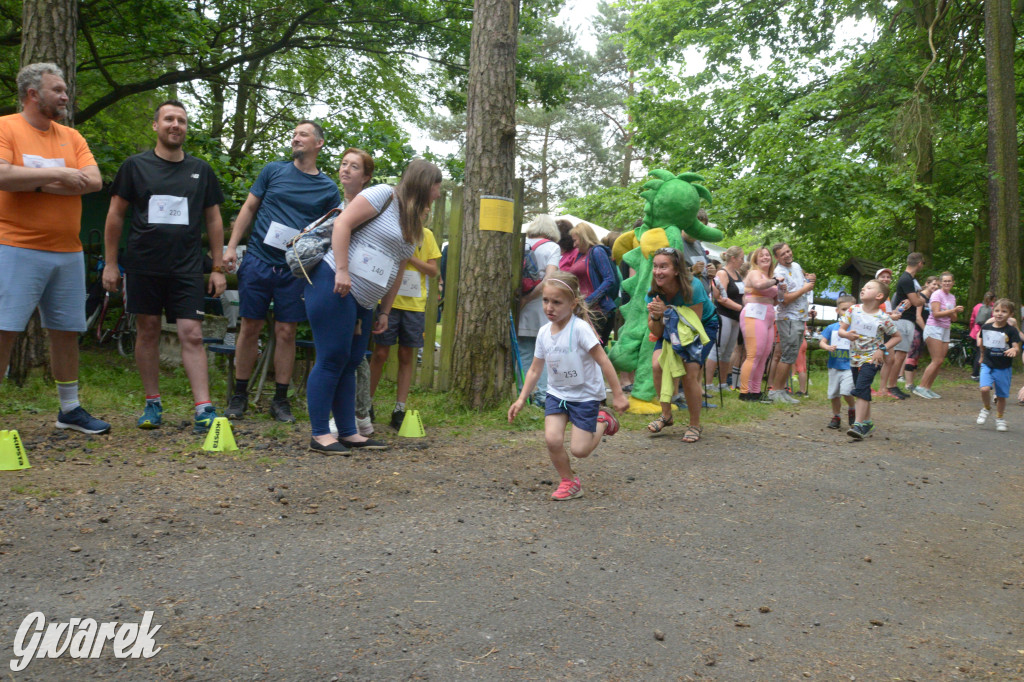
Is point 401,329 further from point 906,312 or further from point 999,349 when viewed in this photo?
point 906,312

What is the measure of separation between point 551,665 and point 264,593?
1229 mm

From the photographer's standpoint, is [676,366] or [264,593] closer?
[264,593]

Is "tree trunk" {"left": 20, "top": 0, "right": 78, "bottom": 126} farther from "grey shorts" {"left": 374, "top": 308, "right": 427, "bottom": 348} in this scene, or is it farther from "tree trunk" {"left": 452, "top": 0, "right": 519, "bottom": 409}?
"tree trunk" {"left": 452, "top": 0, "right": 519, "bottom": 409}

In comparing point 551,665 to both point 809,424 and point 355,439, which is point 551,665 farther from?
point 809,424

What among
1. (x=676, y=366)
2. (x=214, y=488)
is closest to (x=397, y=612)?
(x=214, y=488)

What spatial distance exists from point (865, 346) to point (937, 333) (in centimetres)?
571

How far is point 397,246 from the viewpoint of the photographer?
577 cm

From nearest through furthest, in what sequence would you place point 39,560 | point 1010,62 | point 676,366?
point 39,560, point 676,366, point 1010,62

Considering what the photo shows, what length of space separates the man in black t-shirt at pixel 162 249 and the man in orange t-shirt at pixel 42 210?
411 mm

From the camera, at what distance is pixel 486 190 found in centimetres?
766

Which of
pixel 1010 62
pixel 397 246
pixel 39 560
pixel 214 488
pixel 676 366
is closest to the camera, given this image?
pixel 39 560

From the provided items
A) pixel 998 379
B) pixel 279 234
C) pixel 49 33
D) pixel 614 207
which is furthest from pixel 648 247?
pixel 614 207

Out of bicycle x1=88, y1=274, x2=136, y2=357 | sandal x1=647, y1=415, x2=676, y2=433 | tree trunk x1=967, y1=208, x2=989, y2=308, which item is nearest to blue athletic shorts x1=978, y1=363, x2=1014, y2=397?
sandal x1=647, y1=415, x2=676, y2=433

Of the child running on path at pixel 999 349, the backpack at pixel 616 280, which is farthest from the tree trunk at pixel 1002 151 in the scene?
the backpack at pixel 616 280
